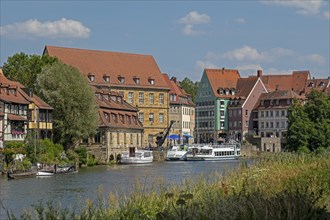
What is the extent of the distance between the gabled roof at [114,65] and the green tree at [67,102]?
3242cm

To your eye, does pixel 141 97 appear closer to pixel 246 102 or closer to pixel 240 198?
pixel 246 102

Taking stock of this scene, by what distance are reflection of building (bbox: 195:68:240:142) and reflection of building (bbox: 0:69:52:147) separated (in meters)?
74.4

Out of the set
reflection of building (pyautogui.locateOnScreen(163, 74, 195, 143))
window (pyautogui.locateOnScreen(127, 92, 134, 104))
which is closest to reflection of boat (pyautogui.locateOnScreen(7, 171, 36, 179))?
window (pyautogui.locateOnScreen(127, 92, 134, 104))

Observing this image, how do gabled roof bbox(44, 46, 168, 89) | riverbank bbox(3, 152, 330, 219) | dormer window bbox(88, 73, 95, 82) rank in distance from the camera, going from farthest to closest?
gabled roof bbox(44, 46, 168, 89)
dormer window bbox(88, 73, 95, 82)
riverbank bbox(3, 152, 330, 219)

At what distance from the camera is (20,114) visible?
73.4 meters

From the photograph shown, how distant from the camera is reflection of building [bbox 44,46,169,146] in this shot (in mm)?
117312

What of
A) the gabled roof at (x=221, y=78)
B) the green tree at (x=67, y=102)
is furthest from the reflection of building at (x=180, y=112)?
the green tree at (x=67, y=102)

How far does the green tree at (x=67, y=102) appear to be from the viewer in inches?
3152

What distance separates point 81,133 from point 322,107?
1240 inches

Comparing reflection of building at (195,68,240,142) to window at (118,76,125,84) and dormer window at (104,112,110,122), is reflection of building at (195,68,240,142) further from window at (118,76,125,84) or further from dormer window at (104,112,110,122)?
dormer window at (104,112,110,122)

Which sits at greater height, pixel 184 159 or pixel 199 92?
pixel 199 92

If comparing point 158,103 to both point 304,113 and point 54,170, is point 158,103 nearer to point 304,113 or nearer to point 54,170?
point 304,113

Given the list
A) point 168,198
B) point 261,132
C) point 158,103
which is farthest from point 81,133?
point 261,132

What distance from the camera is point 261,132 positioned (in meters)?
148
